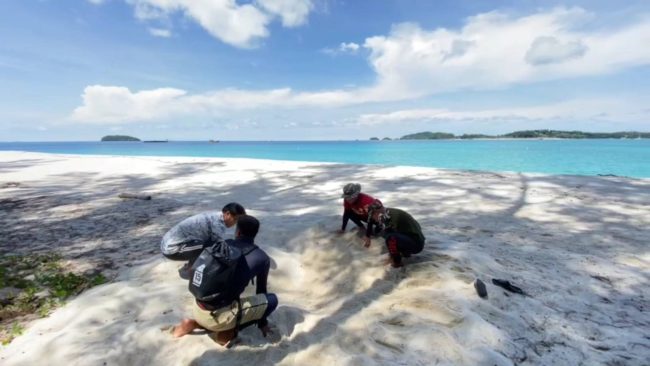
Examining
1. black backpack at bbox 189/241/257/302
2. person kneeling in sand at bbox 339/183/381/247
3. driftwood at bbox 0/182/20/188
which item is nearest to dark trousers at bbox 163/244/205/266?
black backpack at bbox 189/241/257/302

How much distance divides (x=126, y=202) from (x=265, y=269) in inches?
367

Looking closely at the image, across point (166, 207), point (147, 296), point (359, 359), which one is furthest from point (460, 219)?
point (166, 207)

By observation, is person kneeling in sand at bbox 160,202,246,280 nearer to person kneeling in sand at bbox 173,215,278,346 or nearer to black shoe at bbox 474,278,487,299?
person kneeling in sand at bbox 173,215,278,346

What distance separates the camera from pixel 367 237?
6.70 meters

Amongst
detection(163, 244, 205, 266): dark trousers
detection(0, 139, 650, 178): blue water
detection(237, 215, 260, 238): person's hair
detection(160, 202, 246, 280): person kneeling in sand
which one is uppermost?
→ detection(237, 215, 260, 238): person's hair

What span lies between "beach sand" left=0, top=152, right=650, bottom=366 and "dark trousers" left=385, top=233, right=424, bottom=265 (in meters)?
0.24

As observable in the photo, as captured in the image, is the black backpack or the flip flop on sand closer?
the black backpack

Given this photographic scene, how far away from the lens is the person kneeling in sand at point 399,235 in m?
5.75

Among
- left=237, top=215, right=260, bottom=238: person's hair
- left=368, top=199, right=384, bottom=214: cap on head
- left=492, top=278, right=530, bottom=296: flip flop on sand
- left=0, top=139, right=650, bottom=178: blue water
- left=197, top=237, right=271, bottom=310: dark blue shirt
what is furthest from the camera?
left=0, top=139, right=650, bottom=178: blue water

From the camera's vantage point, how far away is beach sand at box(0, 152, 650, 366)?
3.73 metres

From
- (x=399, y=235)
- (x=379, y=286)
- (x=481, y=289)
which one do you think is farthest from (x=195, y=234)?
(x=481, y=289)

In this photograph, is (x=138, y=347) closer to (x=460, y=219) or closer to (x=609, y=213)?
(x=460, y=219)

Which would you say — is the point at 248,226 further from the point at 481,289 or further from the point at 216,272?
the point at 481,289

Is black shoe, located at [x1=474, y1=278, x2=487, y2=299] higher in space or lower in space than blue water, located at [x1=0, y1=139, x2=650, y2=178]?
higher
